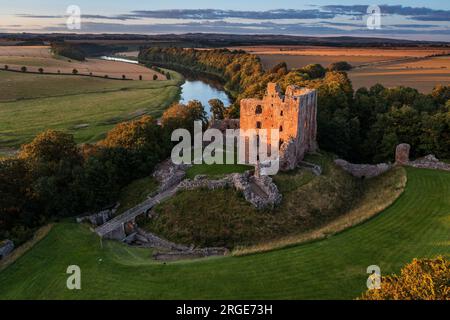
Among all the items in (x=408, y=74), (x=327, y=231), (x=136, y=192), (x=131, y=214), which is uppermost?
(x=408, y=74)

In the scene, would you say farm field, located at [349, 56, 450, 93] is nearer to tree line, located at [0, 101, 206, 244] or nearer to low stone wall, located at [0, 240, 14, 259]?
tree line, located at [0, 101, 206, 244]

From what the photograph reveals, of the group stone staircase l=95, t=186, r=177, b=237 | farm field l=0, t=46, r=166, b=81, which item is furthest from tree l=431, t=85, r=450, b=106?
farm field l=0, t=46, r=166, b=81

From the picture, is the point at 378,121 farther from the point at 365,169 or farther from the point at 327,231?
the point at 327,231

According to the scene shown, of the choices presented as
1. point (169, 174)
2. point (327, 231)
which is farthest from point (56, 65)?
point (327, 231)

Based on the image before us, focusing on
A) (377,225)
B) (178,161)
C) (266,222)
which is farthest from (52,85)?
(377,225)

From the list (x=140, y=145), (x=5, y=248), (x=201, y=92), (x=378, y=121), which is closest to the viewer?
(x=5, y=248)

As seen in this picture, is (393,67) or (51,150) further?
(393,67)

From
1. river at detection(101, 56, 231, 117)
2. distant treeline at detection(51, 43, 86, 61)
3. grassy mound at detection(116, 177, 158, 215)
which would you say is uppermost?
distant treeline at detection(51, 43, 86, 61)

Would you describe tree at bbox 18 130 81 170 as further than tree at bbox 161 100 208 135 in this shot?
No
